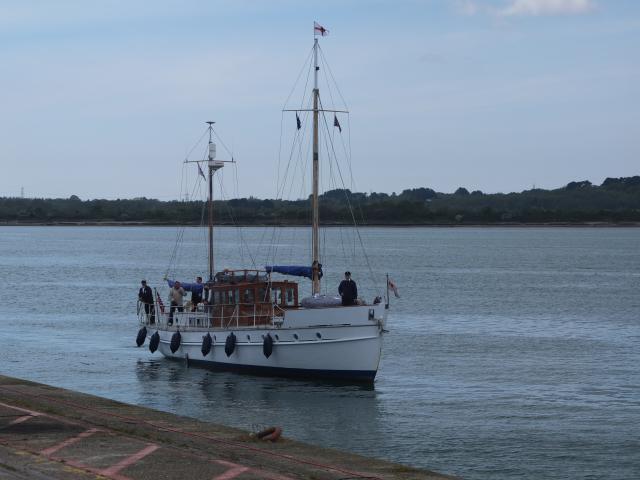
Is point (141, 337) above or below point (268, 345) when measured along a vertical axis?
below

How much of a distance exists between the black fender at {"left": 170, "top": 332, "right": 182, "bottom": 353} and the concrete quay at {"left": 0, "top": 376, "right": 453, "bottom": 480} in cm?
1466

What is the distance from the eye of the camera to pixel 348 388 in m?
33.8

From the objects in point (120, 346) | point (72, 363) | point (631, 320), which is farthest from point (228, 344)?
point (631, 320)

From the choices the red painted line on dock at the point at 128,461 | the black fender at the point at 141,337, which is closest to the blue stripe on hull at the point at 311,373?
the black fender at the point at 141,337

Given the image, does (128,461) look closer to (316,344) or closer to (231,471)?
(231,471)

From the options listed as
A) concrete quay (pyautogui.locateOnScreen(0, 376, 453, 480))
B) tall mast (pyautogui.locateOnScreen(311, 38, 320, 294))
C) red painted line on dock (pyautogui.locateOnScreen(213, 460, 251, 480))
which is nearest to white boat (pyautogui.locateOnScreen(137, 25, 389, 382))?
tall mast (pyautogui.locateOnScreen(311, 38, 320, 294))

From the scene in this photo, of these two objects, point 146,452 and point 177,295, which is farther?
point 177,295

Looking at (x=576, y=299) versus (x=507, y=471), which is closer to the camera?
(x=507, y=471)

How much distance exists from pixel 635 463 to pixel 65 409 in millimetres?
12710

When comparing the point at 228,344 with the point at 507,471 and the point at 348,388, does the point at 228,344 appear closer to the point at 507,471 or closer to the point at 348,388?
the point at 348,388

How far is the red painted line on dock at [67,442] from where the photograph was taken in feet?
60.6

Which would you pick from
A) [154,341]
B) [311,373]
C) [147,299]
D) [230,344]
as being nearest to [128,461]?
[311,373]

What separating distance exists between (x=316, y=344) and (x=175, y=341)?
7.23 m

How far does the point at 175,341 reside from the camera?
→ 38.9m
